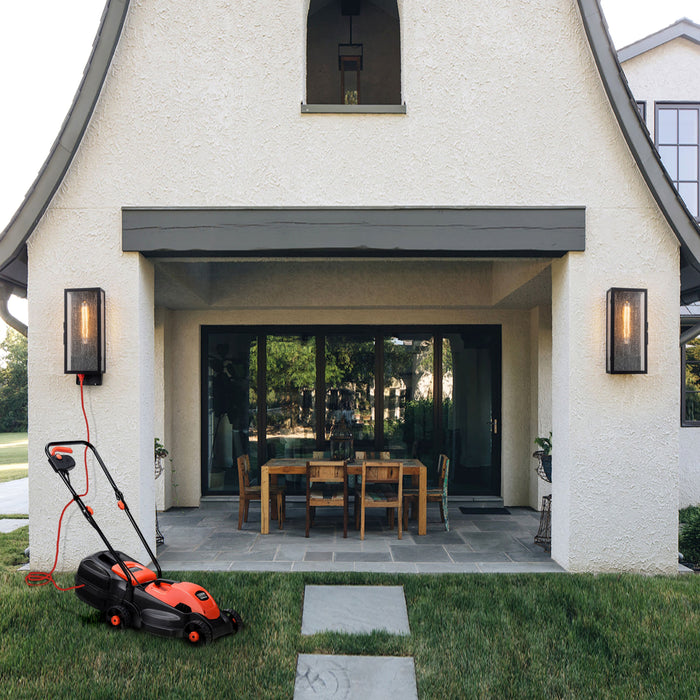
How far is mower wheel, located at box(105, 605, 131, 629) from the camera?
3.94m

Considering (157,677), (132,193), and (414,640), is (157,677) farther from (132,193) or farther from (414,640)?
(132,193)

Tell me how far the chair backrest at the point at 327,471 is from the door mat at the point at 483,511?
7.87 feet

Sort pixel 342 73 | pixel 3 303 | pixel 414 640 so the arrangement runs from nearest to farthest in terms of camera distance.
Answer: pixel 414 640 → pixel 3 303 → pixel 342 73

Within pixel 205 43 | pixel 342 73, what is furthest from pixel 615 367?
pixel 342 73

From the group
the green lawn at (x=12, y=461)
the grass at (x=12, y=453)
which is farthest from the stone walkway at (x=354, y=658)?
the grass at (x=12, y=453)

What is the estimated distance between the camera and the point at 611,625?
4.09 metres

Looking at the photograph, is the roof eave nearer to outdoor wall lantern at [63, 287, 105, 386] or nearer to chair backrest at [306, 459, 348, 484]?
chair backrest at [306, 459, 348, 484]

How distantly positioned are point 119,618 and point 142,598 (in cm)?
24

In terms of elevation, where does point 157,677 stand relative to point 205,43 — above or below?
below

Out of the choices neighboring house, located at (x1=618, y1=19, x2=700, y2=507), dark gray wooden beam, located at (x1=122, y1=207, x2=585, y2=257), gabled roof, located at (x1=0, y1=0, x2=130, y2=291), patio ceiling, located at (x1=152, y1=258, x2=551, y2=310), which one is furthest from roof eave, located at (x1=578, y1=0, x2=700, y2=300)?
gabled roof, located at (x1=0, y1=0, x2=130, y2=291)

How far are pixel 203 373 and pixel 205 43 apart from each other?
4.73m

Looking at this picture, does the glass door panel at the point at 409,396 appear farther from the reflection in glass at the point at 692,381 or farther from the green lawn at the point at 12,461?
the green lawn at the point at 12,461

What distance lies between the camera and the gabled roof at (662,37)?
7930mm

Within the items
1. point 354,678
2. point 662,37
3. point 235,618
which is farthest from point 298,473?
point 662,37
